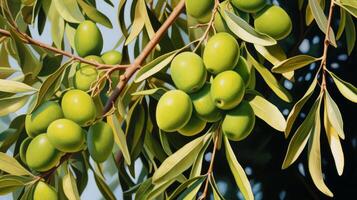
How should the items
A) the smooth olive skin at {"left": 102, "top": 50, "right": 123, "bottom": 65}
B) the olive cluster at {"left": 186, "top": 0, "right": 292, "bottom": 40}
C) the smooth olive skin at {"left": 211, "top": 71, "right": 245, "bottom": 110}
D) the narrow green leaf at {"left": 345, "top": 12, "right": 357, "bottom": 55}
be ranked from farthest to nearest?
the smooth olive skin at {"left": 102, "top": 50, "right": 123, "bottom": 65}, the narrow green leaf at {"left": 345, "top": 12, "right": 357, "bottom": 55}, the olive cluster at {"left": 186, "top": 0, "right": 292, "bottom": 40}, the smooth olive skin at {"left": 211, "top": 71, "right": 245, "bottom": 110}

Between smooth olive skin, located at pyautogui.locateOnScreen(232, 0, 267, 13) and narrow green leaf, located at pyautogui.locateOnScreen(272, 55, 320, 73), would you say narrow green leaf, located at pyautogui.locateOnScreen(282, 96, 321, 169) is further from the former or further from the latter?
smooth olive skin, located at pyautogui.locateOnScreen(232, 0, 267, 13)

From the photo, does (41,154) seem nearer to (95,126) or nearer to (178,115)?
(95,126)

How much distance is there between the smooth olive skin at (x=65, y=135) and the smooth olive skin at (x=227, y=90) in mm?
239

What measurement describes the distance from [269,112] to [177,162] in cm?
17

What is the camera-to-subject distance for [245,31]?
4.42 feet

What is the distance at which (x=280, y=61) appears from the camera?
142cm

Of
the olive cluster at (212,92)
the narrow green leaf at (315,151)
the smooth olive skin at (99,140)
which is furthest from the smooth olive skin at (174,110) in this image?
the narrow green leaf at (315,151)

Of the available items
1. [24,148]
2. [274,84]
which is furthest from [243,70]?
[24,148]

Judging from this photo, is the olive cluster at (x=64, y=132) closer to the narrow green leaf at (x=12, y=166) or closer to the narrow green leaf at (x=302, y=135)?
the narrow green leaf at (x=12, y=166)

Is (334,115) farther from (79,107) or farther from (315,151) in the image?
(79,107)

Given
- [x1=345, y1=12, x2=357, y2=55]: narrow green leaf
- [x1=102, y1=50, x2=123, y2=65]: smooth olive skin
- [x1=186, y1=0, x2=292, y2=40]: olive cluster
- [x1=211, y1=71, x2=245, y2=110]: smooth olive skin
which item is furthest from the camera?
[x1=102, y1=50, x2=123, y2=65]: smooth olive skin

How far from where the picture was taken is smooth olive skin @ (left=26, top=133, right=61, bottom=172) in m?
1.42

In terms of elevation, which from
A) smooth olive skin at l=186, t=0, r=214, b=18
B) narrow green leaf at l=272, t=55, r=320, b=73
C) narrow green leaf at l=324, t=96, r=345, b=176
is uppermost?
smooth olive skin at l=186, t=0, r=214, b=18

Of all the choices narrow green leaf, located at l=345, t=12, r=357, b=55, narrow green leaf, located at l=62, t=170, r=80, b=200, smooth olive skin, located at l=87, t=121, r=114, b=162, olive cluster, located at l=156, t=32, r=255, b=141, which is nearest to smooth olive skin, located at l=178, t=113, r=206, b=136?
olive cluster, located at l=156, t=32, r=255, b=141
